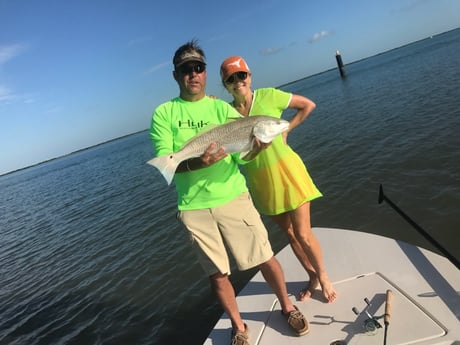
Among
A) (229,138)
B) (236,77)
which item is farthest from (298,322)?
(236,77)

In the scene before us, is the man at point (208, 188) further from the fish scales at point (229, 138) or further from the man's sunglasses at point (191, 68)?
the fish scales at point (229, 138)

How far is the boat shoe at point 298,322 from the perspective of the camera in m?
3.84

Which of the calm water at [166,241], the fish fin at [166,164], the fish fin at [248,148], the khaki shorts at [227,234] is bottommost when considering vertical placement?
the calm water at [166,241]

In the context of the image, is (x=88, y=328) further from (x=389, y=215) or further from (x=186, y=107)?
(x=389, y=215)

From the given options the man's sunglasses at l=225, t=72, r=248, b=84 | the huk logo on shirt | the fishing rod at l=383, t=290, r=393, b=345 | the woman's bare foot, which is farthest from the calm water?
the man's sunglasses at l=225, t=72, r=248, b=84

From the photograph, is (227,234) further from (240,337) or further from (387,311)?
(387,311)

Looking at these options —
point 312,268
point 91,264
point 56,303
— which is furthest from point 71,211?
point 312,268

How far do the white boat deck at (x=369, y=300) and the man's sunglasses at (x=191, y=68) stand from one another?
3305 mm

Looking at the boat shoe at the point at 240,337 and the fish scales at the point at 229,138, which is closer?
the fish scales at the point at 229,138

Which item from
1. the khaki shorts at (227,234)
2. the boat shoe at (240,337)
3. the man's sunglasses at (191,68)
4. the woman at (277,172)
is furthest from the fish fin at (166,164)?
the boat shoe at (240,337)

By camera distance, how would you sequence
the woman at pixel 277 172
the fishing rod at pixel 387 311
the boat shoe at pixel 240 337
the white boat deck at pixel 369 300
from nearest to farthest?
the fishing rod at pixel 387 311 → the white boat deck at pixel 369 300 → the boat shoe at pixel 240 337 → the woman at pixel 277 172

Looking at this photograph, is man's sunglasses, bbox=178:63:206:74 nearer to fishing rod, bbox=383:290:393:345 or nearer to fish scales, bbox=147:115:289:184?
fish scales, bbox=147:115:289:184

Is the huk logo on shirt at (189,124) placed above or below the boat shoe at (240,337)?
above

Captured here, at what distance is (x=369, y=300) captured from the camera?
3.95m
